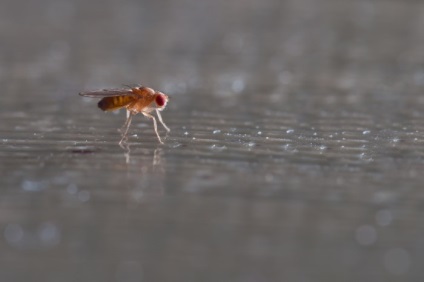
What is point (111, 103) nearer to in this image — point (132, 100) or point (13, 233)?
point (132, 100)

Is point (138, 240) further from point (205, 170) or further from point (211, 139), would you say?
point (211, 139)

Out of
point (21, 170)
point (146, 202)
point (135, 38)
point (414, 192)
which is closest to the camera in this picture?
point (146, 202)

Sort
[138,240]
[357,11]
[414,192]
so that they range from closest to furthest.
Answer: [138,240], [414,192], [357,11]

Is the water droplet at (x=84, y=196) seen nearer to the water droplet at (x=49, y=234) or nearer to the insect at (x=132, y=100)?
the water droplet at (x=49, y=234)

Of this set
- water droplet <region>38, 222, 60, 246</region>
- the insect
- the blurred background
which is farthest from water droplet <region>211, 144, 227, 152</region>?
water droplet <region>38, 222, 60, 246</region>

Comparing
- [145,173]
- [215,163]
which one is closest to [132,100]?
[215,163]

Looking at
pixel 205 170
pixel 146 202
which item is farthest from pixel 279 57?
pixel 146 202
